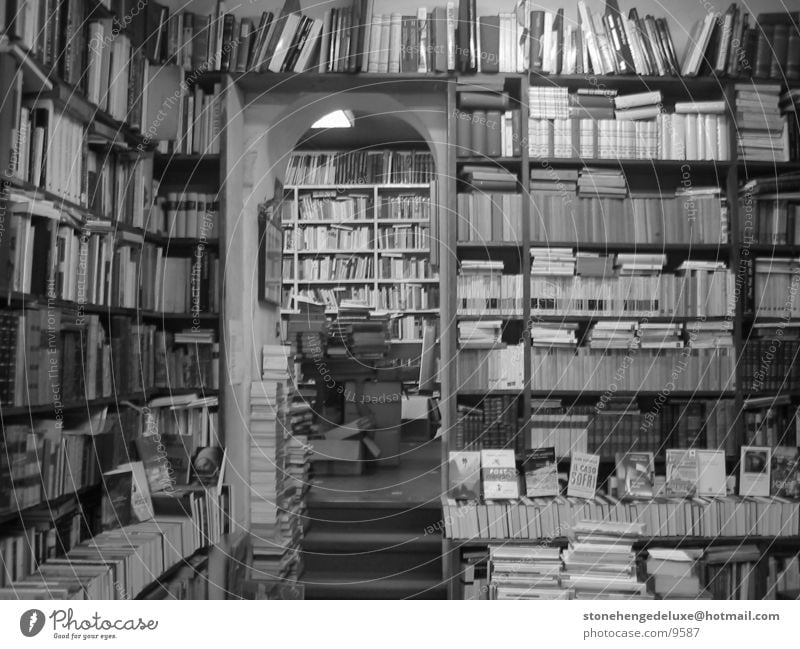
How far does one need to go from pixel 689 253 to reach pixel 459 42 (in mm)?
1705

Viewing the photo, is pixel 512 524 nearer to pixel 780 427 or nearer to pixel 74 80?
pixel 780 427

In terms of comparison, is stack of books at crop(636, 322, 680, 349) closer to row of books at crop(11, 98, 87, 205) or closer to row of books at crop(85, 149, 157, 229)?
row of books at crop(85, 149, 157, 229)

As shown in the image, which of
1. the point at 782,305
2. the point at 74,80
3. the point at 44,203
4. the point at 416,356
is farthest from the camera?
the point at 416,356

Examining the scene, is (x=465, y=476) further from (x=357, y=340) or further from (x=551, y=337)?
(x=357, y=340)

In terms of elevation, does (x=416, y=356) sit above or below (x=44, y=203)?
below

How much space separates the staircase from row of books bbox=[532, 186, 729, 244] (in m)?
1.85

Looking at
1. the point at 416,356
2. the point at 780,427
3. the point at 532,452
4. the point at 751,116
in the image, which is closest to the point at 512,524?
the point at 532,452

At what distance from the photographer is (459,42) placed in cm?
426

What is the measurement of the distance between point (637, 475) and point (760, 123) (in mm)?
1981

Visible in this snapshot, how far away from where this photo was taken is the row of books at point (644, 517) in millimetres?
3904

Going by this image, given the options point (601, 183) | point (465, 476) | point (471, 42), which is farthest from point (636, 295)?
point (471, 42)

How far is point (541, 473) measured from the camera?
3990mm

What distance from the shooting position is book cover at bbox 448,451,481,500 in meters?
4.04

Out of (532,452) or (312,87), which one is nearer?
(532,452)
